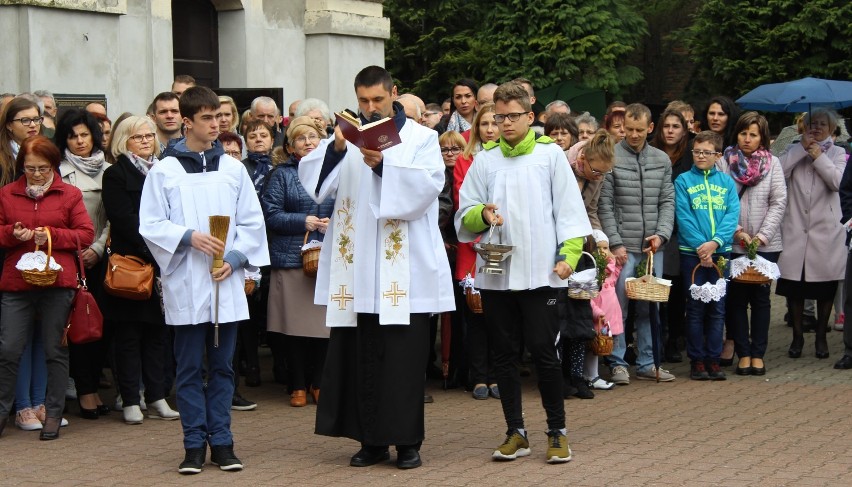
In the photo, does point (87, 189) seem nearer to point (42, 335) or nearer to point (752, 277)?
point (42, 335)

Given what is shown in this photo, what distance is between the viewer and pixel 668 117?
37.2 feet

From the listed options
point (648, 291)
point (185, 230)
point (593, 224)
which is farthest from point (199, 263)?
point (648, 291)

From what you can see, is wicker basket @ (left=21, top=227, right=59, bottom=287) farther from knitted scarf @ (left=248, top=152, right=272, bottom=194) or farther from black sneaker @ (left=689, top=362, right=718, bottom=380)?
black sneaker @ (left=689, top=362, right=718, bottom=380)

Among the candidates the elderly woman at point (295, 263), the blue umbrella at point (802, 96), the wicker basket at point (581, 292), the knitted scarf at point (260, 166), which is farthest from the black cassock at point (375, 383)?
the blue umbrella at point (802, 96)

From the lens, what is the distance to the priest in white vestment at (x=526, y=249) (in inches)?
301

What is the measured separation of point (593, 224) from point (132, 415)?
3.80 m

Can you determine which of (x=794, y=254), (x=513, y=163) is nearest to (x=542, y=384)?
(x=513, y=163)

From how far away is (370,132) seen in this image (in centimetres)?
723

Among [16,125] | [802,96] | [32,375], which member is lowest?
[32,375]

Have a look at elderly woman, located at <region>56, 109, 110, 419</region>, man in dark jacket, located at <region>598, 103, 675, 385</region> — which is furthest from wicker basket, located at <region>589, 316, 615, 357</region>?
elderly woman, located at <region>56, 109, 110, 419</region>

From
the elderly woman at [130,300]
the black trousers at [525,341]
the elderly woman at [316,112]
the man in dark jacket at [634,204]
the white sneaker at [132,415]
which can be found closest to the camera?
the black trousers at [525,341]

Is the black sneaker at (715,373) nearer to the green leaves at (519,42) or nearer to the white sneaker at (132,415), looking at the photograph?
the white sneaker at (132,415)

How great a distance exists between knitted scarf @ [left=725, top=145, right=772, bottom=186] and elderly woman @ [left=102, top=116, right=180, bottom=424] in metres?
4.87

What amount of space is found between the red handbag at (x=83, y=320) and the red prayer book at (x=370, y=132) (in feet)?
7.82
